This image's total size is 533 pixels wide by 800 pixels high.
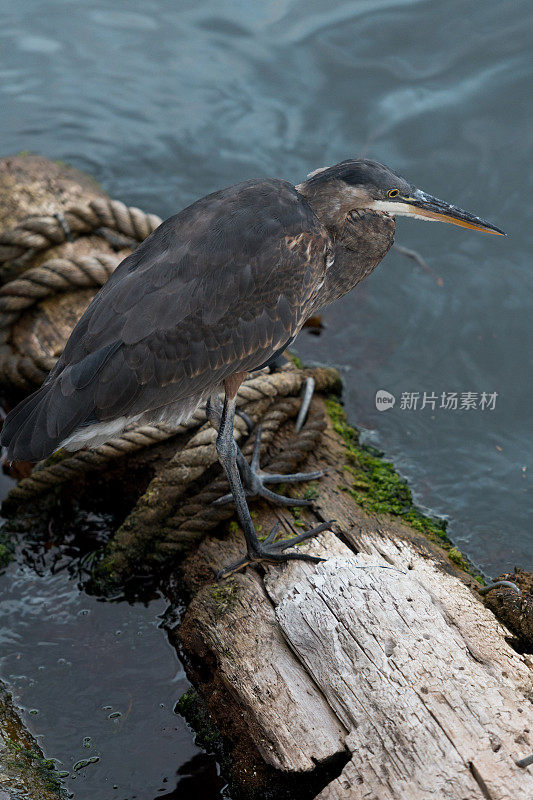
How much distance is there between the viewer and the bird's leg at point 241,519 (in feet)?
9.74

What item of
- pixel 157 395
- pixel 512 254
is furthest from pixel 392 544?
pixel 512 254

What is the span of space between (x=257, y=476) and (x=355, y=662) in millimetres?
1062

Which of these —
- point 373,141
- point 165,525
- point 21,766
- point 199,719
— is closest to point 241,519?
point 165,525

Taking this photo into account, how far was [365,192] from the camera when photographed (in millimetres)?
3266

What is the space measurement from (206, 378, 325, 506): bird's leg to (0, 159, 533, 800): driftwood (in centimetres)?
6

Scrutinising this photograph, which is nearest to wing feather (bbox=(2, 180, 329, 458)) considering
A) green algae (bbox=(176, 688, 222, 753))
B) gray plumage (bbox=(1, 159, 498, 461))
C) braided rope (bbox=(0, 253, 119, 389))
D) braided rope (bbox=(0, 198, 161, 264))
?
gray plumage (bbox=(1, 159, 498, 461))

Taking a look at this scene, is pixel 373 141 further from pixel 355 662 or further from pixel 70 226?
pixel 355 662

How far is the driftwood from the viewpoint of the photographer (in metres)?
2.21

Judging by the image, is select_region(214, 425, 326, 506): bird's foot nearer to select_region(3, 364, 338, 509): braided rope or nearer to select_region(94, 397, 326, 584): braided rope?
select_region(94, 397, 326, 584): braided rope

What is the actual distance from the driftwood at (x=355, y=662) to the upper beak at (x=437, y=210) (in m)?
1.24

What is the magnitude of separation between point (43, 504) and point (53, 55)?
542 centimetres

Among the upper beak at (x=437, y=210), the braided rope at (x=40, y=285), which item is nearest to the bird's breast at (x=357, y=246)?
the upper beak at (x=437, y=210)

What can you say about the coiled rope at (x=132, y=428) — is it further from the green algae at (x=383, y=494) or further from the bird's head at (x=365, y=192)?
the bird's head at (x=365, y=192)

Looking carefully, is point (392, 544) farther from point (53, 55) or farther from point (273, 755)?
point (53, 55)
